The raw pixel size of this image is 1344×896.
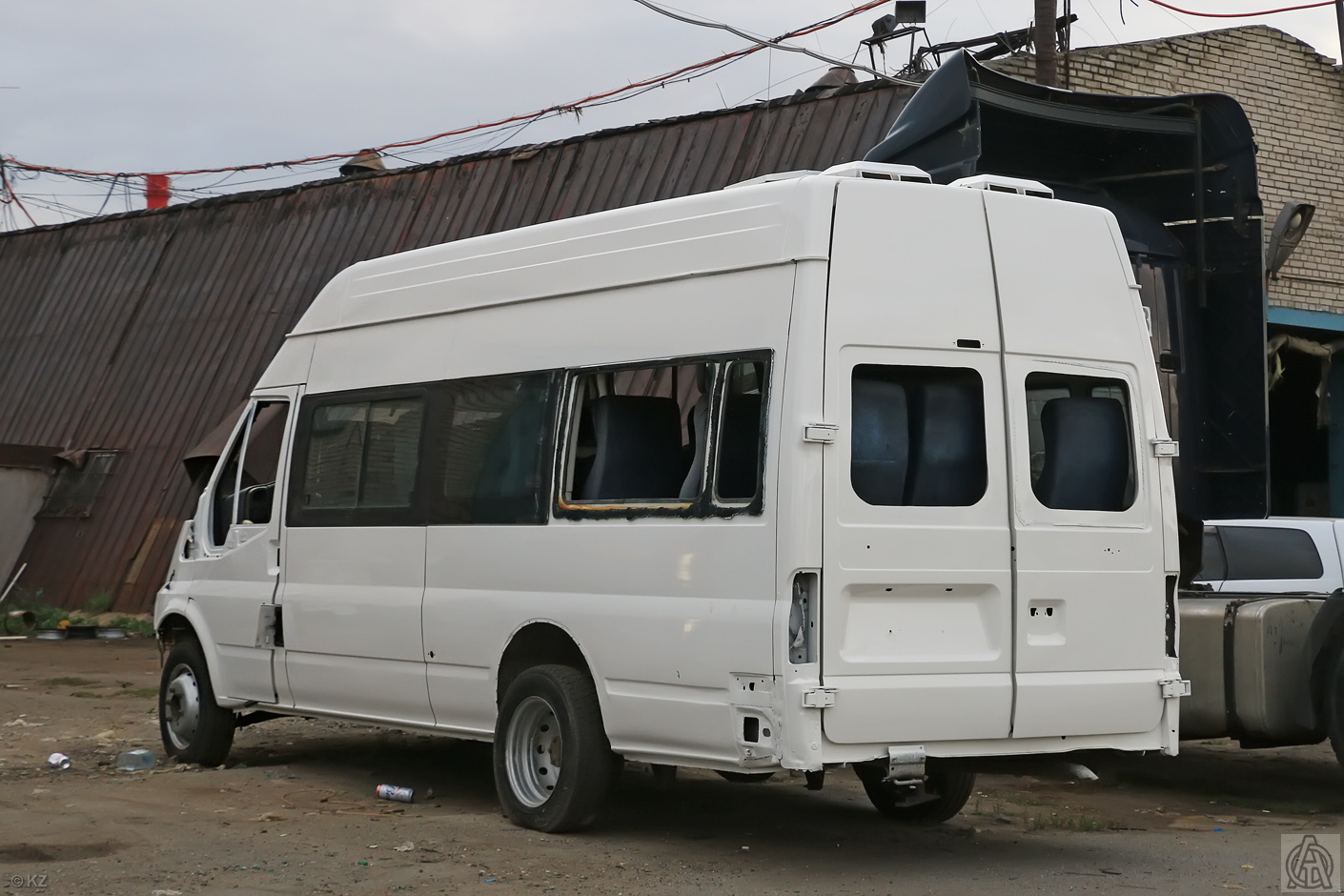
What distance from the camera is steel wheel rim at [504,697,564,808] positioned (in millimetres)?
7594

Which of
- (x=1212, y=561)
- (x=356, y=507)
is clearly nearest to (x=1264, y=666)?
(x=1212, y=561)

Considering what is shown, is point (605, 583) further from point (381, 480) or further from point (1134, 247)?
point (1134, 247)

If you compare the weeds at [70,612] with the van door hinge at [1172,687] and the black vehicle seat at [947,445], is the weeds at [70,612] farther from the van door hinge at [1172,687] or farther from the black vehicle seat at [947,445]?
the van door hinge at [1172,687]

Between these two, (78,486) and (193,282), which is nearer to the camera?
(78,486)

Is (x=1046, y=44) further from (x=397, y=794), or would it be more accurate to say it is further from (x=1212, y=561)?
(x=397, y=794)

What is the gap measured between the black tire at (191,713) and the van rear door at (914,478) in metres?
4.99

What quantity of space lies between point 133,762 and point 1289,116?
15.8m

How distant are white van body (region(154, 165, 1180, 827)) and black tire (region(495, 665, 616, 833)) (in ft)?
0.54

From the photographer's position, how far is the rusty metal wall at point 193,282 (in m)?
18.7

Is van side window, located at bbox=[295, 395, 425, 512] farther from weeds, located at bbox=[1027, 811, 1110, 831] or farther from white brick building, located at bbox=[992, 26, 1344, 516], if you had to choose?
white brick building, located at bbox=[992, 26, 1344, 516]

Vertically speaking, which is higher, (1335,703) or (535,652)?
(535,652)

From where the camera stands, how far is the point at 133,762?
32.1 ft
